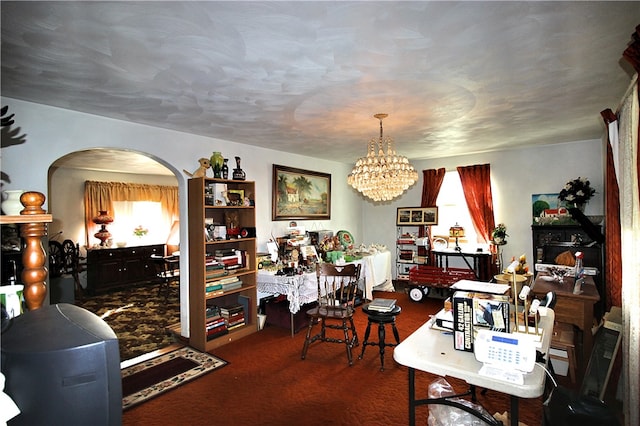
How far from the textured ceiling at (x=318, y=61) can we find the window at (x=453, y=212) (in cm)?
262

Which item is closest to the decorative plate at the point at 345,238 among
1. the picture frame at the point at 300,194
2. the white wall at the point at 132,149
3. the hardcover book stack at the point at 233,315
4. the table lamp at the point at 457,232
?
the white wall at the point at 132,149

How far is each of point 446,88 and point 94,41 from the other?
251 cm

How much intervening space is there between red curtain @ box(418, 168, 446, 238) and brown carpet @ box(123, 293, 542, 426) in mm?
3516

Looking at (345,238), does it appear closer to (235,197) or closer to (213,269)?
(235,197)

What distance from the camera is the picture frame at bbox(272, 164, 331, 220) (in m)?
5.25

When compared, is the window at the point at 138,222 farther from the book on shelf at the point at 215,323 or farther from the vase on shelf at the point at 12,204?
the vase on shelf at the point at 12,204

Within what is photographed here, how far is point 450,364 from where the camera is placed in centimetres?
164

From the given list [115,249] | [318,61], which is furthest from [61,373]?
[115,249]

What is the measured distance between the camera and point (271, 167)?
5.18m

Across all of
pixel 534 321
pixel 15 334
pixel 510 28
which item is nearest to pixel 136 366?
pixel 15 334

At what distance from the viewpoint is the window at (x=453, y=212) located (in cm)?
620

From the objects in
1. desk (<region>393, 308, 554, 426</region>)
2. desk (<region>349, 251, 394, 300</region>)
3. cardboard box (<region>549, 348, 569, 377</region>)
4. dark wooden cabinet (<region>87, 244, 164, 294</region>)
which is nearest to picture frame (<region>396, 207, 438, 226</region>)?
desk (<region>349, 251, 394, 300</region>)

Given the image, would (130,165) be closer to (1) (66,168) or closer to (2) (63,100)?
(1) (66,168)

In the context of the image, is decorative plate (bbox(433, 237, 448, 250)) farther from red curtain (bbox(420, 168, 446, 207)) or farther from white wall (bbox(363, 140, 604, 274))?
red curtain (bbox(420, 168, 446, 207))
